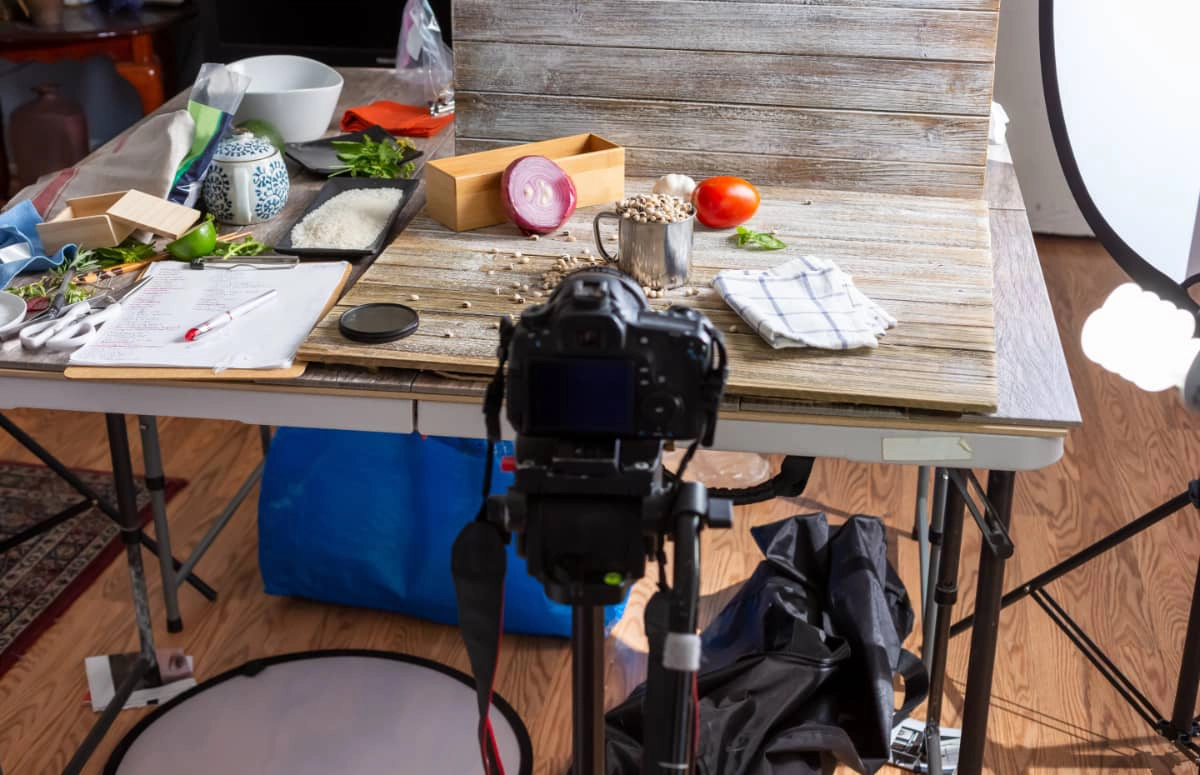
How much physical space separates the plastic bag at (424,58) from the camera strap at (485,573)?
1.64 metres

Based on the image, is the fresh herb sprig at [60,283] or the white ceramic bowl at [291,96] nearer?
the fresh herb sprig at [60,283]

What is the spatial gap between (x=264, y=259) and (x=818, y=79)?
2.88ft

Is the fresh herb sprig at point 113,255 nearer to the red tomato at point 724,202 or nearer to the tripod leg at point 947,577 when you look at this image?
the red tomato at point 724,202

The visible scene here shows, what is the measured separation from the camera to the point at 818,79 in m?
1.88

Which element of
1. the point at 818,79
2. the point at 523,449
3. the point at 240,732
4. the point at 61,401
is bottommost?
the point at 240,732

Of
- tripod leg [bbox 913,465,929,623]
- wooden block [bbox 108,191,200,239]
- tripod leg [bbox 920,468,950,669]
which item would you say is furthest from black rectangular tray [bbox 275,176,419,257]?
tripod leg [bbox 913,465,929,623]

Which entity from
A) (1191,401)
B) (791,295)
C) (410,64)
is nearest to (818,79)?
(791,295)

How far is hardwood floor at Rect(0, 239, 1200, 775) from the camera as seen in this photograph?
2.01 metres

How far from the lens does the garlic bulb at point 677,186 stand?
1834mm

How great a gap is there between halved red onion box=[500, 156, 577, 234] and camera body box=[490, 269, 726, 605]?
0.85m

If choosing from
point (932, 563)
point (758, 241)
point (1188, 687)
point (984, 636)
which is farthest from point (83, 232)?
point (1188, 687)

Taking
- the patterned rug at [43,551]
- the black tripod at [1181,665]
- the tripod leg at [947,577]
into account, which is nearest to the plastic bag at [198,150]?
the patterned rug at [43,551]

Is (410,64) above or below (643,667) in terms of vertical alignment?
above

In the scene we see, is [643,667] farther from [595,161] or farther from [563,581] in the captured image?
[563,581]
